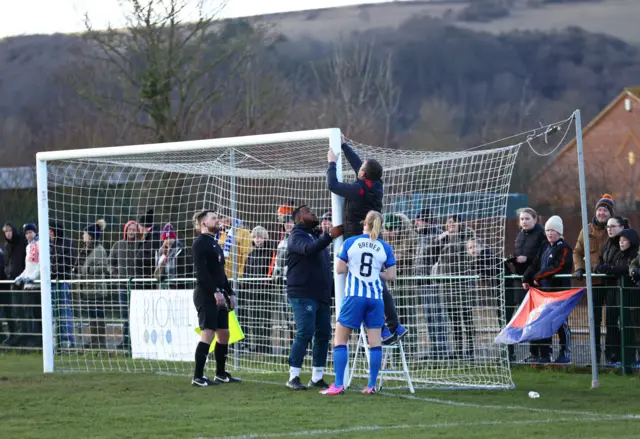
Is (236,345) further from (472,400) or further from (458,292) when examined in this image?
(472,400)

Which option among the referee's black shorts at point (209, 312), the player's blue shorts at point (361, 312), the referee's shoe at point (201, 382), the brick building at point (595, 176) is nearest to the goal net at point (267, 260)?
the player's blue shorts at point (361, 312)

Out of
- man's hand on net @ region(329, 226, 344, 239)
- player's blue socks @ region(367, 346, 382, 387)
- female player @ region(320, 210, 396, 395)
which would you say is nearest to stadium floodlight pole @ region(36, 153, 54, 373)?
man's hand on net @ region(329, 226, 344, 239)

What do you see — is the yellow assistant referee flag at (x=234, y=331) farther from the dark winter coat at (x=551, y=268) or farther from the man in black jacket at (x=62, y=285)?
the dark winter coat at (x=551, y=268)

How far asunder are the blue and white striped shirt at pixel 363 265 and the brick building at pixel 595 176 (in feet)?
39.4

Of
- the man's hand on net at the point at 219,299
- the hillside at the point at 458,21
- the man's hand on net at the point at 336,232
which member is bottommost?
the man's hand on net at the point at 219,299

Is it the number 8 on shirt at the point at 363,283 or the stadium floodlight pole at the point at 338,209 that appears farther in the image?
the stadium floodlight pole at the point at 338,209

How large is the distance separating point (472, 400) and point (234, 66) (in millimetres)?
22546

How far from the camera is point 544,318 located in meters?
13.4

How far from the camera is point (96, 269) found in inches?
729

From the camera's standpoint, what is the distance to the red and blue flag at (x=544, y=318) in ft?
43.7

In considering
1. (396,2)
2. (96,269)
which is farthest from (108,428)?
(396,2)

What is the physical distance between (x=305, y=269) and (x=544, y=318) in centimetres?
305

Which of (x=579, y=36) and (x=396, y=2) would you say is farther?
(x=396, y=2)

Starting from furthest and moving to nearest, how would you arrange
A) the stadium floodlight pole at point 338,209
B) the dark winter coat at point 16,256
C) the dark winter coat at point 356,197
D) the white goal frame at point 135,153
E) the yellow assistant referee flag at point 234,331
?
the dark winter coat at point 16,256
the yellow assistant referee flag at point 234,331
the white goal frame at point 135,153
the stadium floodlight pole at point 338,209
the dark winter coat at point 356,197
